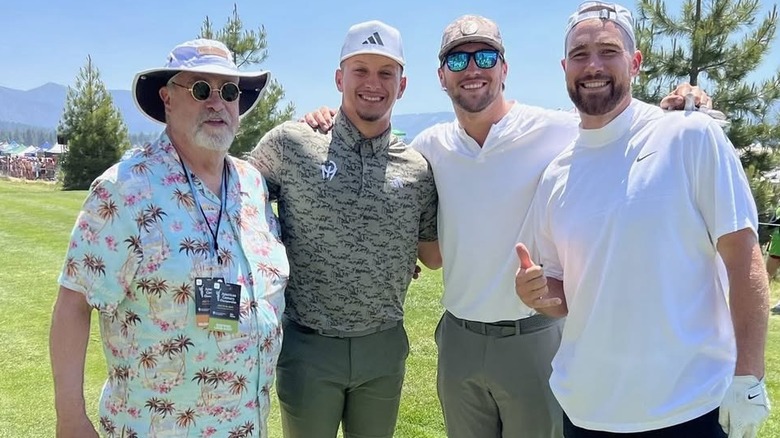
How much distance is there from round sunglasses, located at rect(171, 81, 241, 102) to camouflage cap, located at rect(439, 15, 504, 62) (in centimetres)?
115

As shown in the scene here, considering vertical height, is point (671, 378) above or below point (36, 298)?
above

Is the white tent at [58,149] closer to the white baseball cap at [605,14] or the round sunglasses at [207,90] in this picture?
the round sunglasses at [207,90]

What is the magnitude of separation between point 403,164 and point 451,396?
1.26 metres

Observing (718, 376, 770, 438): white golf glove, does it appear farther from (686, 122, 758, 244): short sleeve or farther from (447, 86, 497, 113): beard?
(447, 86, 497, 113): beard

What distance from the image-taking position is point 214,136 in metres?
2.82

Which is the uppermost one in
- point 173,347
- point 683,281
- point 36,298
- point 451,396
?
point 683,281

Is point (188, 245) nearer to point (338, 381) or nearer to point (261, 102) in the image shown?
point (338, 381)

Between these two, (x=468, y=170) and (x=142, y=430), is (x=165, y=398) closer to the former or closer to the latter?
(x=142, y=430)

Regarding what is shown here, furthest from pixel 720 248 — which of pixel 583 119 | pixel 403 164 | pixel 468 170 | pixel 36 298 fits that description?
pixel 36 298

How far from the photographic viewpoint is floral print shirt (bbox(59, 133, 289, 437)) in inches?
98.3

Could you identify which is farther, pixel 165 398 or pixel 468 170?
pixel 468 170

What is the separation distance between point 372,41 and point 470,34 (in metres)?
0.50

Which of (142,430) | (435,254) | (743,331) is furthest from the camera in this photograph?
(435,254)

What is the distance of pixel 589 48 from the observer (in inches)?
107
